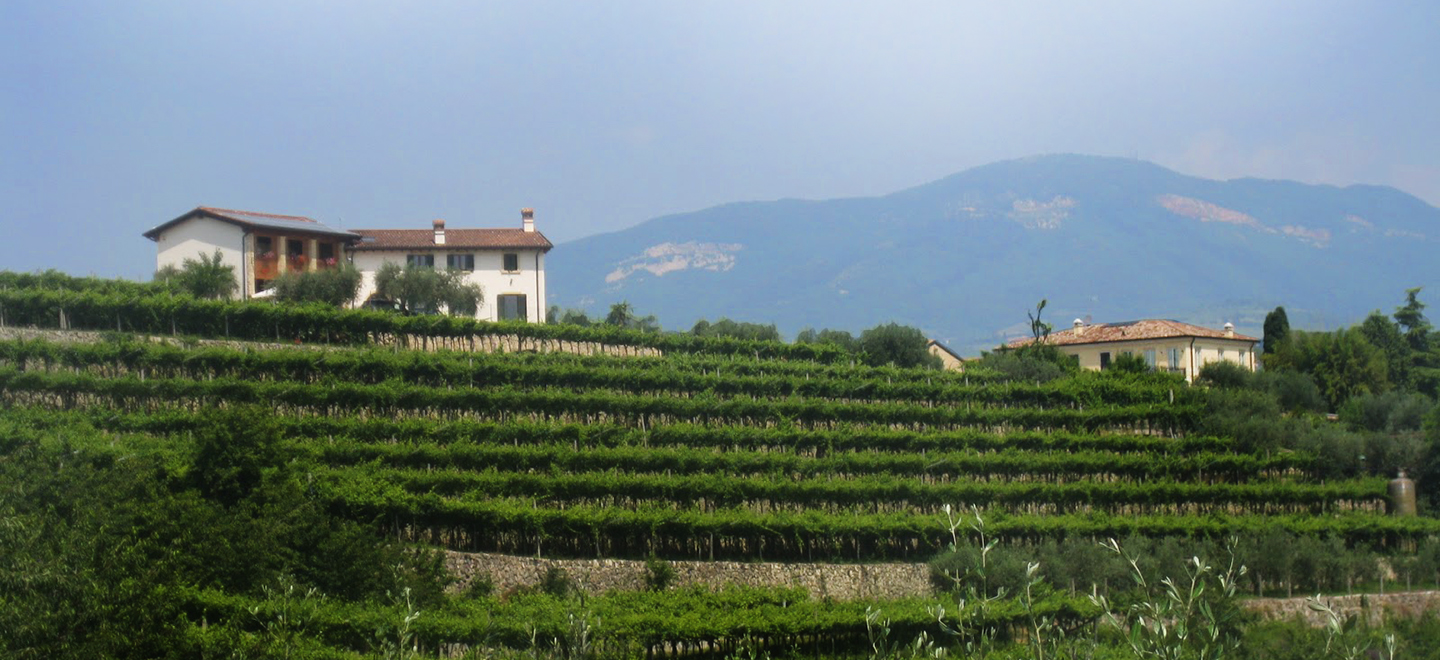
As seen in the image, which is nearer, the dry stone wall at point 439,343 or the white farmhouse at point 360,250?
the dry stone wall at point 439,343

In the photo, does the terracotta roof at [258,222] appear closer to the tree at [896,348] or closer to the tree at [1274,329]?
the tree at [896,348]

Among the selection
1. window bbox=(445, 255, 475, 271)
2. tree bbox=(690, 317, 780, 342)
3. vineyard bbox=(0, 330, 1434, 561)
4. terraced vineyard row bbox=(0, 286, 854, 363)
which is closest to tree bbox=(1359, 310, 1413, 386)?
vineyard bbox=(0, 330, 1434, 561)

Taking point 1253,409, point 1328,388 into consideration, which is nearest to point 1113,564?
point 1253,409

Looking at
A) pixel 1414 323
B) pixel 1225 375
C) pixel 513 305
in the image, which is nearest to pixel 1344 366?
pixel 1225 375

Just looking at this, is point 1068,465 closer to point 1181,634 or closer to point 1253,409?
point 1253,409

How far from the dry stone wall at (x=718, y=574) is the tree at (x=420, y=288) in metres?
17.3

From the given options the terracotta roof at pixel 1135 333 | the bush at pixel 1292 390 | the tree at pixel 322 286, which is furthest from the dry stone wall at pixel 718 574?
the terracotta roof at pixel 1135 333

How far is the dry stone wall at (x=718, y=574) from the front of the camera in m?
29.7

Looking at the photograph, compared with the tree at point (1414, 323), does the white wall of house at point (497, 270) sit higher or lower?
higher

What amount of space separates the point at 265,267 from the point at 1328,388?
153ft

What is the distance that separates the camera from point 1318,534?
3675 centimetres

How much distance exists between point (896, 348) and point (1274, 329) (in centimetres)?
2600

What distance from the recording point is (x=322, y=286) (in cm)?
4366

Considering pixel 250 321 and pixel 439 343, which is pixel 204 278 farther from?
pixel 439 343
